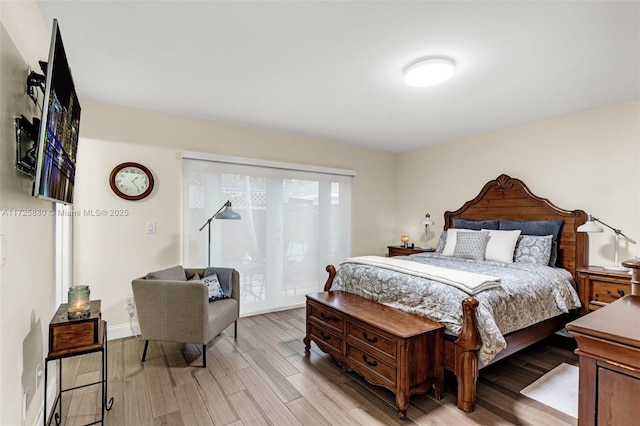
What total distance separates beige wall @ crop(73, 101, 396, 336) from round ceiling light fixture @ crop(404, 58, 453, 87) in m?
2.23

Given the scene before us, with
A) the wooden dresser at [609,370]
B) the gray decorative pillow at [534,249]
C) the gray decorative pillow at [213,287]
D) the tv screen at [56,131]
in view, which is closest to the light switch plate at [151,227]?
the gray decorative pillow at [213,287]

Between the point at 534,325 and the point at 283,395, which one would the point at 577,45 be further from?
the point at 283,395

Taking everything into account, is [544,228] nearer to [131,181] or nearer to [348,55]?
[348,55]

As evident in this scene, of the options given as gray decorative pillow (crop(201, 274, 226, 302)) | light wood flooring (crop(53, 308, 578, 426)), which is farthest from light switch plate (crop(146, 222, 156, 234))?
light wood flooring (crop(53, 308, 578, 426))

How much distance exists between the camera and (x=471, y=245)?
363 cm

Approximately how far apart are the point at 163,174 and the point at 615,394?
374 cm

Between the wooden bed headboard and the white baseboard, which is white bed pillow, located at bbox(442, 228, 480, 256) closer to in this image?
the wooden bed headboard

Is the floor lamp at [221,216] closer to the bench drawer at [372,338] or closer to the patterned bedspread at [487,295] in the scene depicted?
the patterned bedspread at [487,295]

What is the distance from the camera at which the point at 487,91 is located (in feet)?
9.20

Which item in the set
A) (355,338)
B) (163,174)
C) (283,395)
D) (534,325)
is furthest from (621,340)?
(163,174)

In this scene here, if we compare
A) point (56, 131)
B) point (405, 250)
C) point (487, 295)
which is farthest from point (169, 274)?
point (405, 250)

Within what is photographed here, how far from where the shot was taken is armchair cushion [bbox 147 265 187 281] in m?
2.80

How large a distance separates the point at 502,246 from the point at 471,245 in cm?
31

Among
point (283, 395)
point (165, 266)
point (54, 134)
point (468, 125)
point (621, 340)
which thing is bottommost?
point (283, 395)
